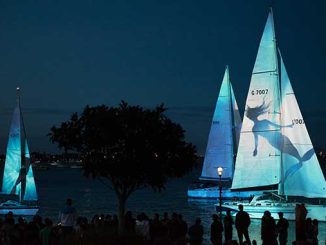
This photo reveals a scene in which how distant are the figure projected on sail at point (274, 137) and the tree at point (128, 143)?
24.7m

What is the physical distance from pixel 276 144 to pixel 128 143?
27.5m

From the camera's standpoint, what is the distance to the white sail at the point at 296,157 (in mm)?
45312

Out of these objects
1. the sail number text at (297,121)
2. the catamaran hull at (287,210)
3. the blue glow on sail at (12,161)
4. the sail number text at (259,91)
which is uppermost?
the sail number text at (259,91)

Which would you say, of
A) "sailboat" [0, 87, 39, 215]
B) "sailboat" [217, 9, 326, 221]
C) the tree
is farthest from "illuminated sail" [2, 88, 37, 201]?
the tree

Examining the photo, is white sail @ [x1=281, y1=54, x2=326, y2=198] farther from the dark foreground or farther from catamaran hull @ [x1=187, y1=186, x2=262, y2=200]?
the dark foreground

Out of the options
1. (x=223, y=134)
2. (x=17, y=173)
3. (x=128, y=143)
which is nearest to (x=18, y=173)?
(x=17, y=173)

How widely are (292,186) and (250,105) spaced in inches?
276

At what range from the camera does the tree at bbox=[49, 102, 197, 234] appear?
2145 centimetres

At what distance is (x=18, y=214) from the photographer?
178ft

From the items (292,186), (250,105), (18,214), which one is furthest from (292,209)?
(18,214)

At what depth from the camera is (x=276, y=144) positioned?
47156mm

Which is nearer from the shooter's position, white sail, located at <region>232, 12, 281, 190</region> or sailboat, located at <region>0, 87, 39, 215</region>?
white sail, located at <region>232, 12, 281, 190</region>

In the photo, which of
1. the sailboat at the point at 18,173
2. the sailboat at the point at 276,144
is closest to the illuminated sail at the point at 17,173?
the sailboat at the point at 18,173

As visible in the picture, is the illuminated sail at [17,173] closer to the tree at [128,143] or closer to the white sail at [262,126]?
the white sail at [262,126]
